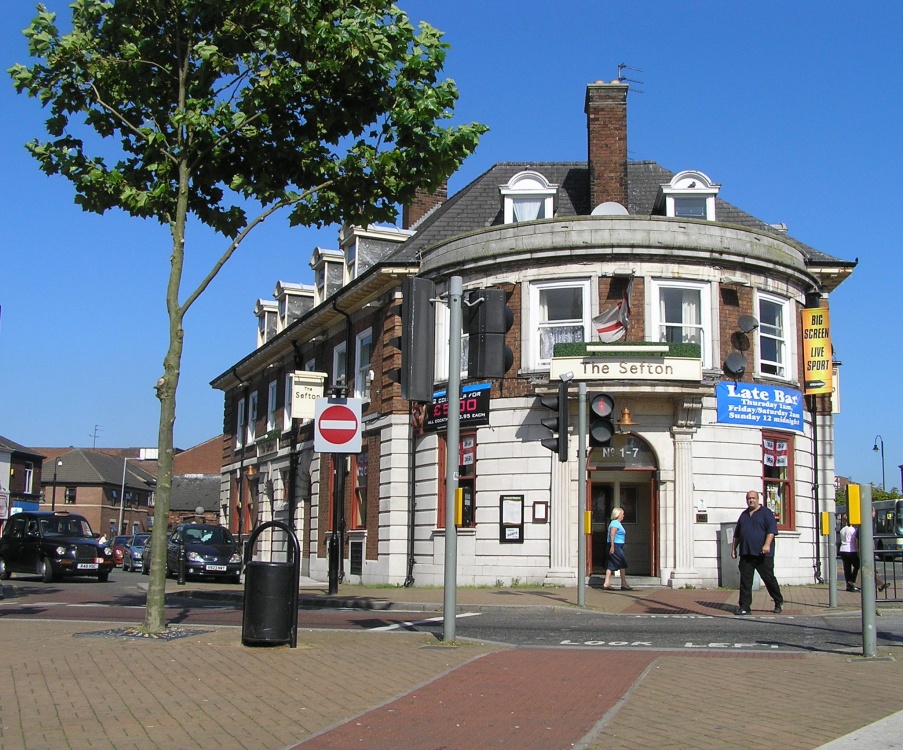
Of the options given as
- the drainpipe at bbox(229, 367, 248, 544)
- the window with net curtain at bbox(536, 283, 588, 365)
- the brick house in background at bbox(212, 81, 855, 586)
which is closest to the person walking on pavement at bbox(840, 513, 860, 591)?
the brick house in background at bbox(212, 81, 855, 586)

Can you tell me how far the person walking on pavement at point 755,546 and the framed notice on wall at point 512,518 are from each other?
778cm

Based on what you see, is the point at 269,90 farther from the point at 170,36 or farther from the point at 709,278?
the point at 709,278

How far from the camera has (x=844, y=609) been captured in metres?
16.1

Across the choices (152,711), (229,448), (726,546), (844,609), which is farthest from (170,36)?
(229,448)

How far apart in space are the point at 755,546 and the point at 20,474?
A: 244 ft

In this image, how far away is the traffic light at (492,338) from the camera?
36.3 ft

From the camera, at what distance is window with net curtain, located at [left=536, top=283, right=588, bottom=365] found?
74.9ft

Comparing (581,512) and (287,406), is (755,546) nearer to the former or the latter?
(581,512)

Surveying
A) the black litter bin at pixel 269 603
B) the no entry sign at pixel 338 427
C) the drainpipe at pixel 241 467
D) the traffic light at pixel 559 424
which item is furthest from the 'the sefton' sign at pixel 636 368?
the drainpipe at pixel 241 467

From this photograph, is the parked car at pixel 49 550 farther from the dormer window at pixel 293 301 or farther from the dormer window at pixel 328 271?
the dormer window at pixel 293 301

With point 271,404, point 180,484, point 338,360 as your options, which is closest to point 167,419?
point 338,360

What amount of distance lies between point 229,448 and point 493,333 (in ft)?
114

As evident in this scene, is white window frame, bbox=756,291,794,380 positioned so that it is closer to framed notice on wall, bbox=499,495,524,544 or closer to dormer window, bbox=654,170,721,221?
dormer window, bbox=654,170,721,221

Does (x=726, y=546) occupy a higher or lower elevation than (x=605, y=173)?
lower
